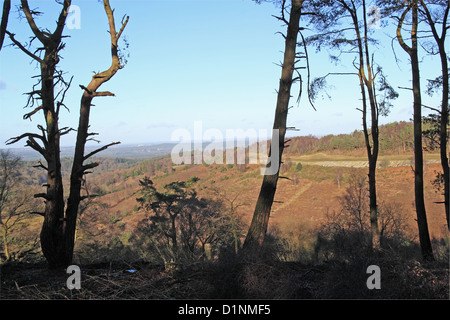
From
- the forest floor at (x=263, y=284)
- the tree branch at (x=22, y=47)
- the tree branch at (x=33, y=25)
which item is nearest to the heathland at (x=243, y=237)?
the forest floor at (x=263, y=284)

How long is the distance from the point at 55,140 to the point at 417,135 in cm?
752

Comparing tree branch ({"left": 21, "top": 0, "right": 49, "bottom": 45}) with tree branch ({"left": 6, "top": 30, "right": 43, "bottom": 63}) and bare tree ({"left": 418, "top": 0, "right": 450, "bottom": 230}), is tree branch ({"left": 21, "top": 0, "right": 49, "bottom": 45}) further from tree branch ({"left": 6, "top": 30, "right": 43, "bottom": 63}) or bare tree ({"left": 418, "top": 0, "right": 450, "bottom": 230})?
bare tree ({"left": 418, "top": 0, "right": 450, "bottom": 230})

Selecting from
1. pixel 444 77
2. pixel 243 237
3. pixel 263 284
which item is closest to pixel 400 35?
pixel 444 77

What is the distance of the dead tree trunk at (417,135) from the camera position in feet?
22.8

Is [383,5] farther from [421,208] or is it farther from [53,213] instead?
[53,213]

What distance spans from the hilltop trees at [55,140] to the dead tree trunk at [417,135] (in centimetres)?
662

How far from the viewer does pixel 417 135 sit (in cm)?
727

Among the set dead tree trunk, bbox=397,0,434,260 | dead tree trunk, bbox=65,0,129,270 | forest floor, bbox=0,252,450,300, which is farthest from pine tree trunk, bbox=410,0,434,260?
dead tree trunk, bbox=65,0,129,270

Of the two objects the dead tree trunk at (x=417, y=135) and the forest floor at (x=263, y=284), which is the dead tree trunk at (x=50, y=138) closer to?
the forest floor at (x=263, y=284)

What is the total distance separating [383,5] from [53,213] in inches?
334

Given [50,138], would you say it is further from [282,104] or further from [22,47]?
[282,104]

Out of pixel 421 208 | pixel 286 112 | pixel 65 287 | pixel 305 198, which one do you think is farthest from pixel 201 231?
pixel 305 198

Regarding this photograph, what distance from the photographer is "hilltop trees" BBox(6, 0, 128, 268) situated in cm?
476

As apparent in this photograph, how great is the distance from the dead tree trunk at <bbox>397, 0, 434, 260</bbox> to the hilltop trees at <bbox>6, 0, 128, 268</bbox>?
6616 mm
